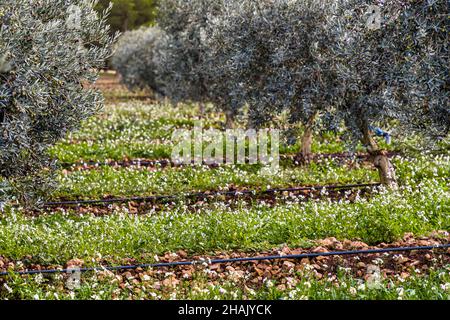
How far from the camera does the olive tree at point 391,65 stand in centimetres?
923

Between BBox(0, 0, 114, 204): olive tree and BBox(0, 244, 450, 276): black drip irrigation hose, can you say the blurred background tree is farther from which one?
BBox(0, 244, 450, 276): black drip irrigation hose

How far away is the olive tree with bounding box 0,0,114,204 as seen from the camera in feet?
28.6

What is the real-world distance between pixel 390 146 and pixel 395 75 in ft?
31.4

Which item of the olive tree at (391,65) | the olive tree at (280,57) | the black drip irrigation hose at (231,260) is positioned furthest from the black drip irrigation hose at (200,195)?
the black drip irrigation hose at (231,260)

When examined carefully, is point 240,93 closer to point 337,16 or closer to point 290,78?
point 290,78

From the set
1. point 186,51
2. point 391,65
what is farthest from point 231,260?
point 186,51

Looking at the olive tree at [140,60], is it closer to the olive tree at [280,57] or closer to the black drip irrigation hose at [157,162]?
the black drip irrigation hose at [157,162]

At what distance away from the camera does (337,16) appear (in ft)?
39.4

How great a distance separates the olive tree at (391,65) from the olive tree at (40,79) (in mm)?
4476

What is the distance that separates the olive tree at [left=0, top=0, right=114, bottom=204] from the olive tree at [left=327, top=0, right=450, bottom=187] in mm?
4476

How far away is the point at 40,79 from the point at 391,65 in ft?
19.5

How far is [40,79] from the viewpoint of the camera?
9.22m

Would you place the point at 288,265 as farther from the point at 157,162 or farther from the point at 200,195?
the point at 157,162
